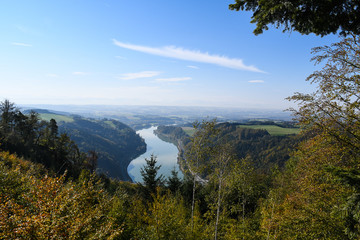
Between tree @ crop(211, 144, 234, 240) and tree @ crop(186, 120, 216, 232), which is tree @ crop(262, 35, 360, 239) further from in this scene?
tree @ crop(186, 120, 216, 232)

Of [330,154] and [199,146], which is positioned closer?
[330,154]

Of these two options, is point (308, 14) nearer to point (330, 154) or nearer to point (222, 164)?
point (330, 154)

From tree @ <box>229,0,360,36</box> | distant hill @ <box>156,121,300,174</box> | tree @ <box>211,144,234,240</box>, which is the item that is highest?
tree @ <box>229,0,360,36</box>

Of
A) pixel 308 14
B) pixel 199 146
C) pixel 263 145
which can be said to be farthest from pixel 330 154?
pixel 263 145

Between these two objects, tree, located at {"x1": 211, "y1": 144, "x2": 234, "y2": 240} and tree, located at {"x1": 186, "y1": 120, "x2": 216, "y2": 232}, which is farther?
tree, located at {"x1": 186, "y1": 120, "x2": 216, "y2": 232}

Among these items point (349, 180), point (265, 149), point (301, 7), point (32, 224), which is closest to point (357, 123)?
point (349, 180)

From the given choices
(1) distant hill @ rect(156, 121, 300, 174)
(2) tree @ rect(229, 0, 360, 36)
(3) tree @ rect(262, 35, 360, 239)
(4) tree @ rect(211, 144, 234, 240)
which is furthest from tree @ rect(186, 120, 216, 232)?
(1) distant hill @ rect(156, 121, 300, 174)

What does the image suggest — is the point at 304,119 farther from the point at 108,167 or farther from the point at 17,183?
the point at 108,167

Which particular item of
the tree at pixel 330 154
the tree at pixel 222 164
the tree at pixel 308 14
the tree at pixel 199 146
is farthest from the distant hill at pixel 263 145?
the tree at pixel 308 14
